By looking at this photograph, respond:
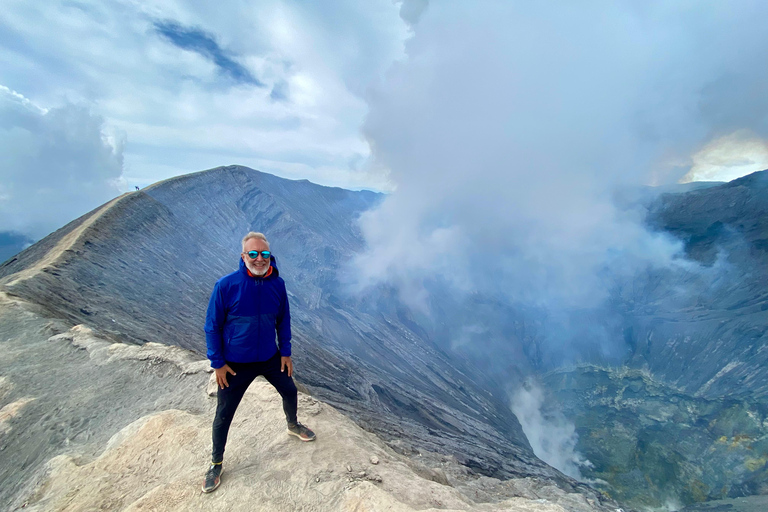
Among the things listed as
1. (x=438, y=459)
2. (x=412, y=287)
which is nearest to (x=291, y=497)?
(x=438, y=459)

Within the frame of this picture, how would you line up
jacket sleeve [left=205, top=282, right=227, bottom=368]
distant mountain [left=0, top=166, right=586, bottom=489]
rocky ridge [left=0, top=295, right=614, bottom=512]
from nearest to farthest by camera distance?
jacket sleeve [left=205, top=282, right=227, bottom=368] < rocky ridge [left=0, top=295, right=614, bottom=512] < distant mountain [left=0, top=166, right=586, bottom=489]

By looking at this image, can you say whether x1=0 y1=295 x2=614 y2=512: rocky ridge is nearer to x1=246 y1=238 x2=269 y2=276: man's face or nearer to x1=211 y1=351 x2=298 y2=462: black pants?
x1=211 y1=351 x2=298 y2=462: black pants

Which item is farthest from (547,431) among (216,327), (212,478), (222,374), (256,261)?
(256,261)

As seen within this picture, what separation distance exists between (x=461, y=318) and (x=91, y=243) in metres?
82.9

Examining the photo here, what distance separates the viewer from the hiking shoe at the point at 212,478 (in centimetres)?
402

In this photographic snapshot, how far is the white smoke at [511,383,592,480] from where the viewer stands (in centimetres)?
6288

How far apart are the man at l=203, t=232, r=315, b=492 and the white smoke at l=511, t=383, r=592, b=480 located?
74.2 metres

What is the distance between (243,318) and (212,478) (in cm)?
198

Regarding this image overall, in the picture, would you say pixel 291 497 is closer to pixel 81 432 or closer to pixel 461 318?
pixel 81 432

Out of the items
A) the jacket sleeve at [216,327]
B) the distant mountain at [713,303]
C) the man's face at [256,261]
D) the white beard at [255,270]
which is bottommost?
the jacket sleeve at [216,327]

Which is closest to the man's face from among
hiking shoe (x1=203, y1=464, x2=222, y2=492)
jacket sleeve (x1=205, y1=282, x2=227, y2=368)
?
jacket sleeve (x1=205, y1=282, x2=227, y2=368)

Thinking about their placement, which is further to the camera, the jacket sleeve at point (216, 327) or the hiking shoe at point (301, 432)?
the hiking shoe at point (301, 432)

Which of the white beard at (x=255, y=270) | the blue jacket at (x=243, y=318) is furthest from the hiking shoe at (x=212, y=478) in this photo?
the white beard at (x=255, y=270)

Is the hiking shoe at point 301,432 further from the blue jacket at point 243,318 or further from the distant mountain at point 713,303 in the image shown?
the distant mountain at point 713,303
